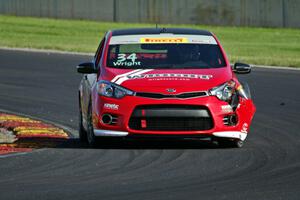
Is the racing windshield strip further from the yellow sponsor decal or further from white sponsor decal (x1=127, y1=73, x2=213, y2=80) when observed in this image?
white sponsor decal (x1=127, y1=73, x2=213, y2=80)

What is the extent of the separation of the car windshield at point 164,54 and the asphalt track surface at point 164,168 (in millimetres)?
895

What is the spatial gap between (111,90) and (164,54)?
1269 mm

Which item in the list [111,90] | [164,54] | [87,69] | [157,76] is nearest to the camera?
[111,90]

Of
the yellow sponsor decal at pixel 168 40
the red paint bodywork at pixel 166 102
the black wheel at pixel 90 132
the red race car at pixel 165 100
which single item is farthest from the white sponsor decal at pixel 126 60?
the black wheel at pixel 90 132

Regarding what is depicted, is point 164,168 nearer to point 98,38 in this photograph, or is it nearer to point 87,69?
point 87,69

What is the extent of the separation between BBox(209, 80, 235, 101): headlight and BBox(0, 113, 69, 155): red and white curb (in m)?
2.05

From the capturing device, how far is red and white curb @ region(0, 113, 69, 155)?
493 inches

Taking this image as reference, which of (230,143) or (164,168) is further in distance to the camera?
(230,143)

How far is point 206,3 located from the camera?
135ft

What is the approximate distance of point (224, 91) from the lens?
12.2 meters

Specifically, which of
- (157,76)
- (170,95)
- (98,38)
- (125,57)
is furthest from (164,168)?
(98,38)

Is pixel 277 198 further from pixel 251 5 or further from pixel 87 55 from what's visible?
pixel 251 5

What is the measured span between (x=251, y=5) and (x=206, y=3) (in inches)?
65.9

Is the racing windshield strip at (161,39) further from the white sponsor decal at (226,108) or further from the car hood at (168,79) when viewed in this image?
the white sponsor decal at (226,108)
